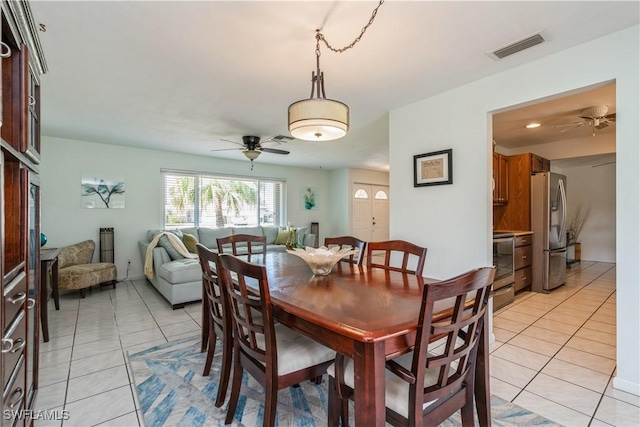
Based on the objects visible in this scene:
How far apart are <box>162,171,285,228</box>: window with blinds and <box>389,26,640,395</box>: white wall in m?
4.09

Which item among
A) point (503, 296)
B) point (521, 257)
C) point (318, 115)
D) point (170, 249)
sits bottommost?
point (503, 296)

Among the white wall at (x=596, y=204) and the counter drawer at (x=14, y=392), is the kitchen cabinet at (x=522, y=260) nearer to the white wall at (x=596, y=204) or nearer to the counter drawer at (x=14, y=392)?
the white wall at (x=596, y=204)

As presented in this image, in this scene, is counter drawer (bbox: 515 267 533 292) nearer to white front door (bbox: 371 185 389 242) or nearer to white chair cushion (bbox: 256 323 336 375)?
white chair cushion (bbox: 256 323 336 375)

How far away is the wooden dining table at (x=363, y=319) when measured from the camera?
1067 millimetres

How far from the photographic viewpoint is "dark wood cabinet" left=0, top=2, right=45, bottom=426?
1110 mm

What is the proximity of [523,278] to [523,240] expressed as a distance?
537 millimetres

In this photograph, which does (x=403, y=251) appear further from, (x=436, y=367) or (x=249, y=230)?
(x=249, y=230)

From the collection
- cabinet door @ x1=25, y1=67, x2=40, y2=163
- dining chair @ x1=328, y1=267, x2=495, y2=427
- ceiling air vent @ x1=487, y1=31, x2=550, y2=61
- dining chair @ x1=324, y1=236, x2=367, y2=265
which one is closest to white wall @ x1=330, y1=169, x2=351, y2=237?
dining chair @ x1=324, y1=236, x2=367, y2=265

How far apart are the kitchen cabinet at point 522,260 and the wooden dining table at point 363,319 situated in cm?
295

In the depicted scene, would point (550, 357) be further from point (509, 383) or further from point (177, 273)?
point (177, 273)

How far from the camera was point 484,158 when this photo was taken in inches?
104

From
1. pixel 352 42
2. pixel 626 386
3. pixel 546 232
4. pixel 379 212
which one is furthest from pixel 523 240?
pixel 379 212

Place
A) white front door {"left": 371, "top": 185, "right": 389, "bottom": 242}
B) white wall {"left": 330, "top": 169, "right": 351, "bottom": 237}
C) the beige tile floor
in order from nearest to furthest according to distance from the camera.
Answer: the beige tile floor, white wall {"left": 330, "top": 169, "right": 351, "bottom": 237}, white front door {"left": 371, "top": 185, "right": 389, "bottom": 242}

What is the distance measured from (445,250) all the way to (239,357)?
6.96ft
